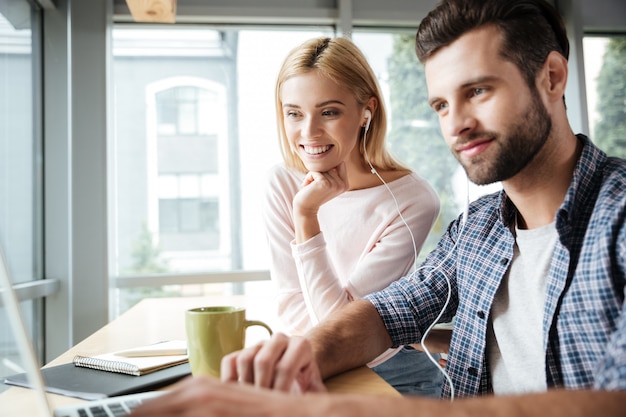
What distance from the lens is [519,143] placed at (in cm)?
103

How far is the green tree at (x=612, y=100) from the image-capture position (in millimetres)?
3414

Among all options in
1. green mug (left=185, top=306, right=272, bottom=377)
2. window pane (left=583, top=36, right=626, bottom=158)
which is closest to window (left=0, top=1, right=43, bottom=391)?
green mug (left=185, top=306, right=272, bottom=377)

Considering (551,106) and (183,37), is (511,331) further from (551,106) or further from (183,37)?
(183,37)

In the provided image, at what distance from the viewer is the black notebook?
0.82 m

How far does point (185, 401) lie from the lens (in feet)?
1.49

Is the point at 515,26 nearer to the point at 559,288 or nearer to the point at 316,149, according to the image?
the point at 559,288

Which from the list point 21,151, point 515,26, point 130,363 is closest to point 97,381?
point 130,363

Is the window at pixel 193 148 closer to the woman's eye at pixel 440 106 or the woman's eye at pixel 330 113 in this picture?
the woman's eye at pixel 330 113

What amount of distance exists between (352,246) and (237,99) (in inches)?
69.0

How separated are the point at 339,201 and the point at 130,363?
34.9 inches

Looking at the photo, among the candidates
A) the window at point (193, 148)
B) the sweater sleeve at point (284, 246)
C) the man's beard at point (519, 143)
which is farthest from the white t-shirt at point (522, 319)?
the window at point (193, 148)

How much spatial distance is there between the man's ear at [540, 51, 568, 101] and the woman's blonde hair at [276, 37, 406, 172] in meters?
0.58

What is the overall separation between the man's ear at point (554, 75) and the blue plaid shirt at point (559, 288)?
103 millimetres

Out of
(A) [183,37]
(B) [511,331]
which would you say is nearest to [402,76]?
(A) [183,37]
